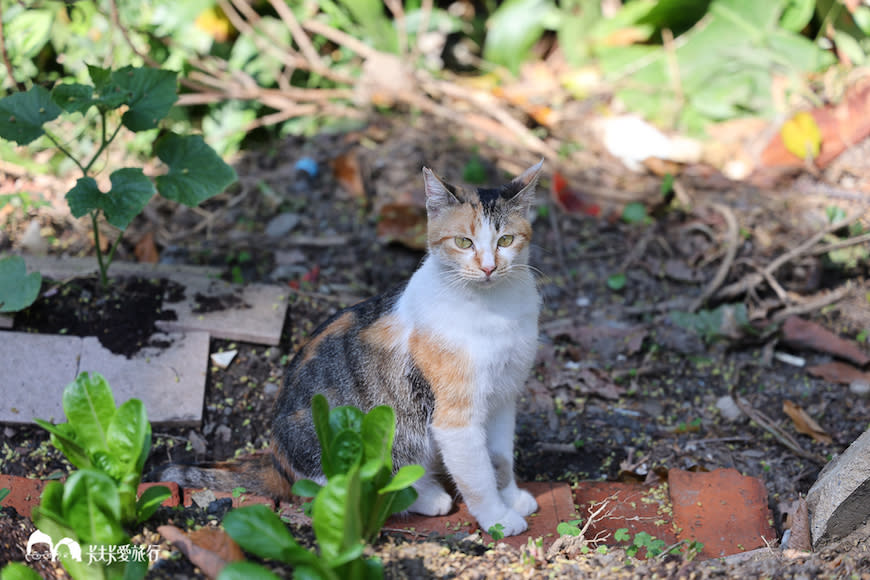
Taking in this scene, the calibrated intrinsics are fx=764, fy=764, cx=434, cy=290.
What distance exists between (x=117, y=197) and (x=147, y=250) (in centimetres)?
127

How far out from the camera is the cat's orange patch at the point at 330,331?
3.10m

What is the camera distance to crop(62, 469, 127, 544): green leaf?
202 cm

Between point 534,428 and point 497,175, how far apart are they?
6.91 ft

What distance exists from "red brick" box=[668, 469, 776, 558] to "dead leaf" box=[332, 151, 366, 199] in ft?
9.20

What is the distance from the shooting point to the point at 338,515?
200cm

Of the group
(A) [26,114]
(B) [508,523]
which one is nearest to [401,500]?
(B) [508,523]

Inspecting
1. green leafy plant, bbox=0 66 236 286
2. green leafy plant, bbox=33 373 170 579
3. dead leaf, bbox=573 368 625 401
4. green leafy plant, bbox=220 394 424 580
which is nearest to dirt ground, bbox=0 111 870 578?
dead leaf, bbox=573 368 625 401

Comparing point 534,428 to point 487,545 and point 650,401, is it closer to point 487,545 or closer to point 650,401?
point 650,401

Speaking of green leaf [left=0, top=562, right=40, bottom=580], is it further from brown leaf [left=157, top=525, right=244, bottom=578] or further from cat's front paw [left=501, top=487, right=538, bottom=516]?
cat's front paw [left=501, top=487, right=538, bottom=516]

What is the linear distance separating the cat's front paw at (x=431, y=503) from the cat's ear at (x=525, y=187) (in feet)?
3.92

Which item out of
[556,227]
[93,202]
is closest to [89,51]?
A: [93,202]

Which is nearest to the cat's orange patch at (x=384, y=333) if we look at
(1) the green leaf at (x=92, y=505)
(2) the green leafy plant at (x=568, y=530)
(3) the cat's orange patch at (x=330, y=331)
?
(3) the cat's orange patch at (x=330, y=331)

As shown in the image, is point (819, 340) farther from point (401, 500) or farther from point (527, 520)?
point (401, 500)

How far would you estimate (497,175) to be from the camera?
17.1ft
